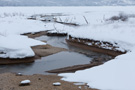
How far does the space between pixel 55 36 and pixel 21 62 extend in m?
11.2

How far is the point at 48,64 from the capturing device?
11758mm

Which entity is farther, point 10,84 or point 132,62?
point 132,62

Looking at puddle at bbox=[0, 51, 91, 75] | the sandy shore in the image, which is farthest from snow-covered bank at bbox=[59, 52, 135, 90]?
puddle at bbox=[0, 51, 91, 75]

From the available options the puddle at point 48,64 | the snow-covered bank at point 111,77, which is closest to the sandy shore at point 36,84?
the snow-covered bank at point 111,77

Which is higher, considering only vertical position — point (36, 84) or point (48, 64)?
point (36, 84)

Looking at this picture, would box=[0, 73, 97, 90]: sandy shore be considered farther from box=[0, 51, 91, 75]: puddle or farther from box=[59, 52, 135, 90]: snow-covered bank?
box=[0, 51, 91, 75]: puddle

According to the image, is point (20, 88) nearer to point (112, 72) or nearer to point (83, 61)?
point (112, 72)

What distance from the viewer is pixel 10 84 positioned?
7707 mm

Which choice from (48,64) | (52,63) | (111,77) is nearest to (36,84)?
(111,77)

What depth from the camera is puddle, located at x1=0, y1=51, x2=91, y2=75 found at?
10.7m

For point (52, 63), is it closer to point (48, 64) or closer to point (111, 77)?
point (48, 64)

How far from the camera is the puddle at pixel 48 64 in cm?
1069

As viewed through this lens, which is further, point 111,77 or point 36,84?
point 111,77

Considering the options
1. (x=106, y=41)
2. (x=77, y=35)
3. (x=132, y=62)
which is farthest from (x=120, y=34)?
(x=132, y=62)
